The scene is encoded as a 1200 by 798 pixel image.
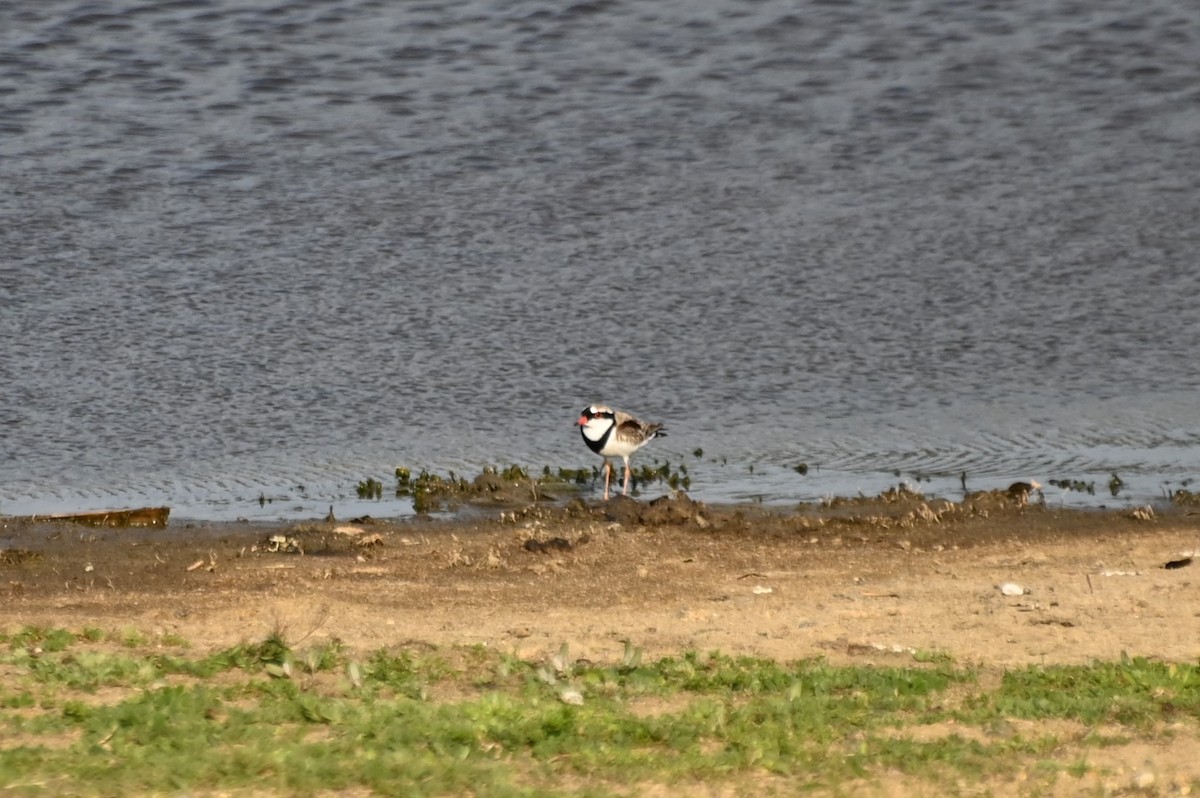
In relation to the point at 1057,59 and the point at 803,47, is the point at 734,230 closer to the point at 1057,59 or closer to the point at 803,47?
the point at 803,47

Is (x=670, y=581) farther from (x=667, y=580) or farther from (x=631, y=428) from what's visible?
(x=631, y=428)

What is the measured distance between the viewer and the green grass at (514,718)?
5.40 metres

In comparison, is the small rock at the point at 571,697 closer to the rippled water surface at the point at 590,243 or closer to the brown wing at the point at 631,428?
the rippled water surface at the point at 590,243

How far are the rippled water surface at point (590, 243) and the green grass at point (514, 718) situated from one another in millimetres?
4348

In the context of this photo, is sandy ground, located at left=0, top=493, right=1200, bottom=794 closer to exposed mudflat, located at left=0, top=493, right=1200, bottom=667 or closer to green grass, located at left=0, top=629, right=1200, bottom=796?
exposed mudflat, located at left=0, top=493, right=1200, bottom=667

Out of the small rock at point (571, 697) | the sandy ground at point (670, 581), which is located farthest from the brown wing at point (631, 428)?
the small rock at point (571, 697)

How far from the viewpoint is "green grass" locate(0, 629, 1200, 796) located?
5402 millimetres

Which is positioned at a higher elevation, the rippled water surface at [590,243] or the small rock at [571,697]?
the small rock at [571,697]

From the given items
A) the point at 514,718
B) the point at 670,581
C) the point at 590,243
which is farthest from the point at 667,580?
the point at 590,243

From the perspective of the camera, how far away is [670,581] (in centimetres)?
910

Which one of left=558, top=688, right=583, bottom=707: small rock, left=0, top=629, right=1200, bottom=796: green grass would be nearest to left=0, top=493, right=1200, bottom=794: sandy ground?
left=0, top=629, right=1200, bottom=796: green grass

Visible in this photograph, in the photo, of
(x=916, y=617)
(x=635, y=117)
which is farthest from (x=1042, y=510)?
(x=635, y=117)

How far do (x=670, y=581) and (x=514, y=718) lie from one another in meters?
3.20

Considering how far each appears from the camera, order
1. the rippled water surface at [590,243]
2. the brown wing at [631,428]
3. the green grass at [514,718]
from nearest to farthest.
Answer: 1. the green grass at [514,718]
2. the brown wing at [631,428]
3. the rippled water surface at [590,243]
